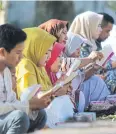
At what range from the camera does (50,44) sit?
5.61 m

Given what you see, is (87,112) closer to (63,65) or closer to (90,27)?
(63,65)

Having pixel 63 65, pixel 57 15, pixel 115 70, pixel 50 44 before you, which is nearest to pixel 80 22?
pixel 115 70

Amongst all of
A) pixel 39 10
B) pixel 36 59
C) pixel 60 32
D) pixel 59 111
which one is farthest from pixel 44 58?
pixel 39 10

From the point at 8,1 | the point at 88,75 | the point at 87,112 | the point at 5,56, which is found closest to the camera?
the point at 5,56

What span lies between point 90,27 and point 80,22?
0.63 feet

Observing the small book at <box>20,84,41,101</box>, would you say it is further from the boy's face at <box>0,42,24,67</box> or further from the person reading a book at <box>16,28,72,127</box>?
the person reading a book at <box>16,28,72,127</box>

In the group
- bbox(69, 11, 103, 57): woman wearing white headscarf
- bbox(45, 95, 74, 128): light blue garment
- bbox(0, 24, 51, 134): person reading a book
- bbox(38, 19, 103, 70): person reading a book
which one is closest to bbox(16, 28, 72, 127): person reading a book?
bbox(45, 95, 74, 128): light blue garment

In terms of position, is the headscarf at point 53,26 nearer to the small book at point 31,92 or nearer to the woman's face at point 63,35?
the woman's face at point 63,35

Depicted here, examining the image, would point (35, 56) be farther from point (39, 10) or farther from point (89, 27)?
point (39, 10)

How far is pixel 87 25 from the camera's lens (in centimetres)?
761

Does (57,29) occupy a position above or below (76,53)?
above

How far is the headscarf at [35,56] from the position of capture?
218 inches

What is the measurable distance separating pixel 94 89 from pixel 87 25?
1.10 metres

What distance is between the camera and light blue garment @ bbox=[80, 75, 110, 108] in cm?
675
